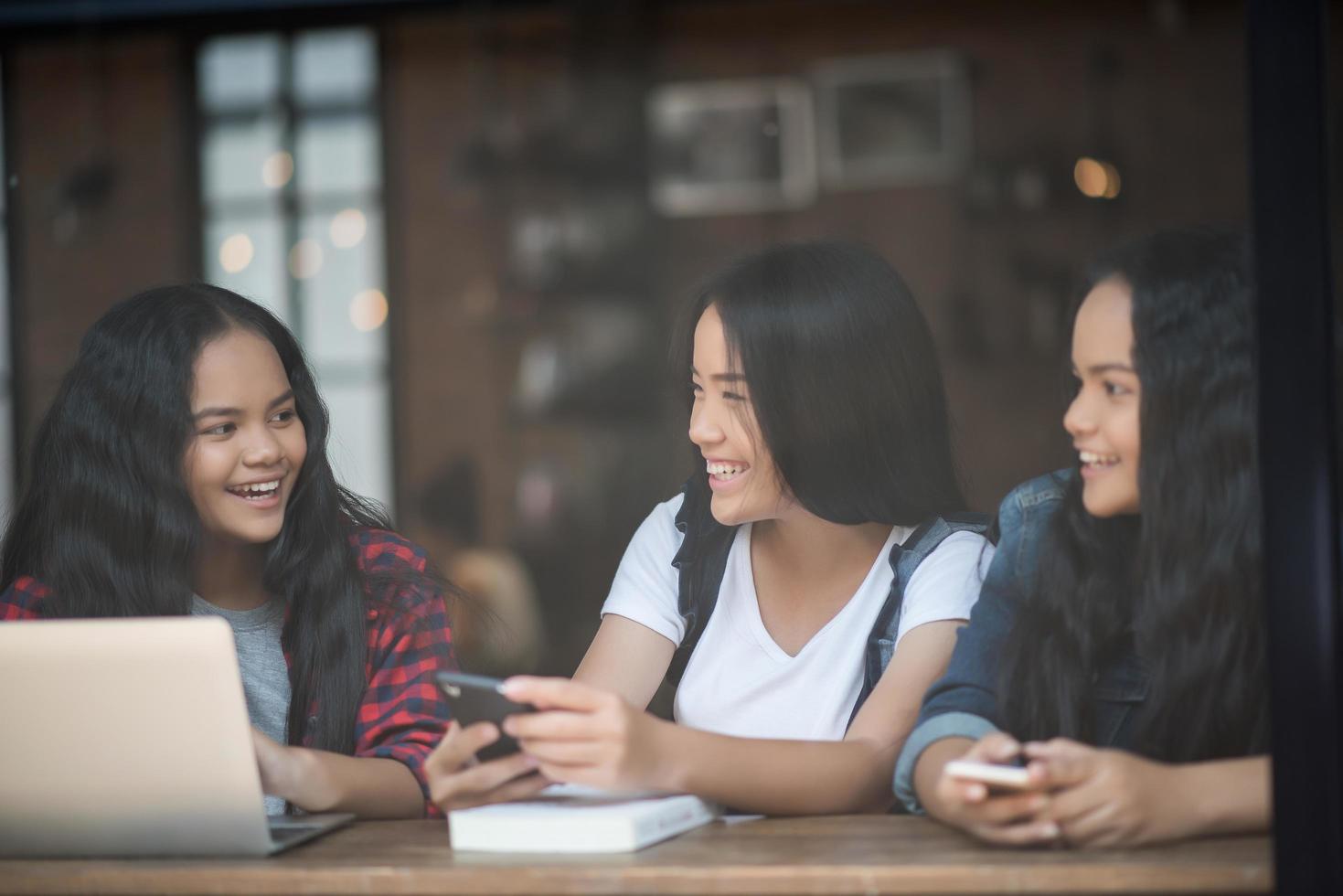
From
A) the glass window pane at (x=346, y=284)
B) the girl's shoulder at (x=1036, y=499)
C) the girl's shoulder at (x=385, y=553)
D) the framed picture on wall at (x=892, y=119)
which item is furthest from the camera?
the glass window pane at (x=346, y=284)

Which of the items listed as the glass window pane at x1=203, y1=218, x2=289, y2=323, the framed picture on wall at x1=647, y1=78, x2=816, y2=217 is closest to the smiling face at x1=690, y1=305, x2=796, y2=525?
the framed picture on wall at x1=647, y1=78, x2=816, y2=217

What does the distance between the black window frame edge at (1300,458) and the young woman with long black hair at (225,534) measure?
0.96 m

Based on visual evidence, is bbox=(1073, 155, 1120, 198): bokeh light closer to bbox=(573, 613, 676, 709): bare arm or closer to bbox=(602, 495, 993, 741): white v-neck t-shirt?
bbox=(602, 495, 993, 741): white v-neck t-shirt

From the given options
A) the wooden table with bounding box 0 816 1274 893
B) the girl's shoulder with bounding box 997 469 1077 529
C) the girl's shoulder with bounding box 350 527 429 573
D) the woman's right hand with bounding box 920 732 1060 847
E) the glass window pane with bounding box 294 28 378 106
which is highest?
the glass window pane with bounding box 294 28 378 106

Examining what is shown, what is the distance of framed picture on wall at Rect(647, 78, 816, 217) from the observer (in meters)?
5.84

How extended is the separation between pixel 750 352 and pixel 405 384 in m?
4.61

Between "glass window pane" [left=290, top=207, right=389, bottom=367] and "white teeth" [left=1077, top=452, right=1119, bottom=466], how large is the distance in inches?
196

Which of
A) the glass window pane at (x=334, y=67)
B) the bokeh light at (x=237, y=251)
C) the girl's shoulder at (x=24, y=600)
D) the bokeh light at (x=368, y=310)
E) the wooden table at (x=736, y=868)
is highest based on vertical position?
the glass window pane at (x=334, y=67)

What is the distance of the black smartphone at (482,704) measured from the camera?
1.33m

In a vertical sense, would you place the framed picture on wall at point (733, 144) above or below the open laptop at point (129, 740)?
above

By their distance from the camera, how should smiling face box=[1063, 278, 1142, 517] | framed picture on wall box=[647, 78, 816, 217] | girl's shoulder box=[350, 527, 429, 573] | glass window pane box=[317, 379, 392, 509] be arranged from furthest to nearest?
glass window pane box=[317, 379, 392, 509] → framed picture on wall box=[647, 78, 816, 217] → girl's shoulder box=[350, 527, 429, 573] → smiling face box=[1063, 278, 1142, 517]

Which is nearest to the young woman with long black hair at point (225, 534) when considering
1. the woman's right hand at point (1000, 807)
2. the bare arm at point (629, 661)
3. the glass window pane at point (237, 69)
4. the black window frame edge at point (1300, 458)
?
the bare arm at point (629, 661)

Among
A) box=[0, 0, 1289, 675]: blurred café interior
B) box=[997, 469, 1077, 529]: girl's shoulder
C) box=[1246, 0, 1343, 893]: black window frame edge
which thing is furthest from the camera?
box=[0, 0, 1289, 675]: blurred café interior

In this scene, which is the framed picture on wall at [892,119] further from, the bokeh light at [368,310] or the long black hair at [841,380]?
the long black hair at [841,380]
